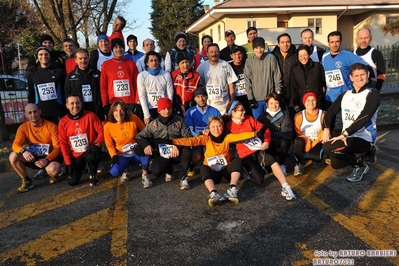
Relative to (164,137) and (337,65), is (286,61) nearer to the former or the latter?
(337,65)

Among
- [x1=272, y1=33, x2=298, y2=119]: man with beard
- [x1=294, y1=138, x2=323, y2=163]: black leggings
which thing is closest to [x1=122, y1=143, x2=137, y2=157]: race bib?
[x1=294, y1=138, x2=323, y2=163]: black leggings

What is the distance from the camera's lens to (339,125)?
26.2 ft

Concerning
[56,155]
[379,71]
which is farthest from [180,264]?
[379,71]

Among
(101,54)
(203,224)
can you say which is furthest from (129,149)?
(101,54)

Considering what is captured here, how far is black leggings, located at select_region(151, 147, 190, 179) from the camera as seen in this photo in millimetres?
4828

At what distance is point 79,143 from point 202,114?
1.96m

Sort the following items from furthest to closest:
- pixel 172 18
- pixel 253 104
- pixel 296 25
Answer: pixel 172 18 → pixel 296 25 → pixel 253 104

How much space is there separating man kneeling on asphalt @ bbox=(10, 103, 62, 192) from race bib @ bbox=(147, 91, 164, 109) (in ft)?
5.11

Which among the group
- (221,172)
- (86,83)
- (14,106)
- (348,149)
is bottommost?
(221,172)

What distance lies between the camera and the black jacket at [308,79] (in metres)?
5.63

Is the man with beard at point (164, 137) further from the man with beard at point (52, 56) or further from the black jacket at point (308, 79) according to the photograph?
the man with beard at point (52, 56)

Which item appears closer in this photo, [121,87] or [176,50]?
[121,87]

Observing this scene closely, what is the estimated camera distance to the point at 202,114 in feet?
17.4

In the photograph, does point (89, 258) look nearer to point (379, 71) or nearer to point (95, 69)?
point (95, 69)
